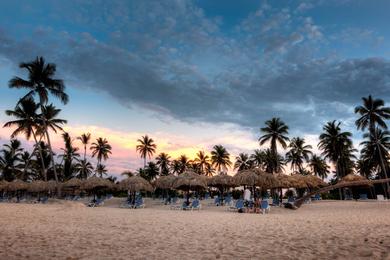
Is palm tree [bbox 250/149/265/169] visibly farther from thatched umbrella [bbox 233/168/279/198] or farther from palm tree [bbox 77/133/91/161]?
thatched umbrella [bbox 233/168/279/198]

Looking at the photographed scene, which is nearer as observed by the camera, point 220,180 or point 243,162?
point 220,180

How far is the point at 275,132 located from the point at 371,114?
11.6m

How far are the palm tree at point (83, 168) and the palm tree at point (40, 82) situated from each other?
26796mm

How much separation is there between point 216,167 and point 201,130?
3349 cm

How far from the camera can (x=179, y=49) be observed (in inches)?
705

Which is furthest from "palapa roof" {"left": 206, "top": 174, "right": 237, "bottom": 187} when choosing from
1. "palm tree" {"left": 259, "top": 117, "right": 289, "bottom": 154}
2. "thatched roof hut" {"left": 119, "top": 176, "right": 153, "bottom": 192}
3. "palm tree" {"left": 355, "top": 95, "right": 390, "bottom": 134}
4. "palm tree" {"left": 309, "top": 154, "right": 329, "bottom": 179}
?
"palm tree" {"left": 309, "top": 154, "right": 329, "bottom": 179}

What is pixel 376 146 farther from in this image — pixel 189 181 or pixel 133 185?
pixel 133 185

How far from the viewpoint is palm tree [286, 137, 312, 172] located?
48.7m

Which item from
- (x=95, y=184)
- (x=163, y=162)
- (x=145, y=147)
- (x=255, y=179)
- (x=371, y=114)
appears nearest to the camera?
(x=255, y=179)

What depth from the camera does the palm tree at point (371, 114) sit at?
34625mm

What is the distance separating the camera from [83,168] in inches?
2199

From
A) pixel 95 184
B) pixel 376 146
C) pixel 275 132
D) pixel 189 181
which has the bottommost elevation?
pixel 95 184

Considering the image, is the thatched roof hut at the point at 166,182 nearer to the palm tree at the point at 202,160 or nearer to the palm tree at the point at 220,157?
the palm tree at the point at 220,157

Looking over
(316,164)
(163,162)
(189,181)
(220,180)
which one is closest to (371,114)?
(316,164)
